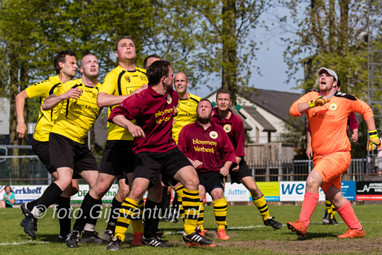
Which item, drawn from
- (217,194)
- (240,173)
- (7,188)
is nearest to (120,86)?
(217,194)

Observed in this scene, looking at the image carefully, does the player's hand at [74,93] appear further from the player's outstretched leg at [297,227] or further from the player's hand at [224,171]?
the player's outstretched leg at [297,227]

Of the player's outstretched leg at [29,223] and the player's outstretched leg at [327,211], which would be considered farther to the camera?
the player's outstretched leg at [327,211]

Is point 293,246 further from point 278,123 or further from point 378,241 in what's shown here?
point 278,123

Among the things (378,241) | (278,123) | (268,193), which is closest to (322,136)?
(378,241)

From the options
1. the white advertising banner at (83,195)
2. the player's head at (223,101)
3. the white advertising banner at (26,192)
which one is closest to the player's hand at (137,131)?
the player's head at (223,101)

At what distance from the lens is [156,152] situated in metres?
7.24

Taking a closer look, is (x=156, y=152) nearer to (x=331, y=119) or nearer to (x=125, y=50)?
(x=125, y=50)

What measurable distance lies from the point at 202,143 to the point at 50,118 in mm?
2215

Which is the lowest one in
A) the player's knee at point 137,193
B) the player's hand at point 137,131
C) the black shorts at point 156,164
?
the player's knee at point 137,193

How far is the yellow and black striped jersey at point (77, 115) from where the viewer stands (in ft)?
26.7

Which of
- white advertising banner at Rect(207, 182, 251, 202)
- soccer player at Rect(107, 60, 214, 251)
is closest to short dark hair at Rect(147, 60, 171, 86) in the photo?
soccer player at Rect(107, 60, 214, 251)

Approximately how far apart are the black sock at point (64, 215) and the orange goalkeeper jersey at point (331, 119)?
3.38 metres

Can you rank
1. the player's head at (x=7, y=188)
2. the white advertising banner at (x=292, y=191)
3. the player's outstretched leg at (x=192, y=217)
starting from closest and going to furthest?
the player's outstretched leg at (x=192, y=217) < the white advertising banner at (x=292, y=191) < the player's head at (x=7, y=188)

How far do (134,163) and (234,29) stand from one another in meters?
23.9
